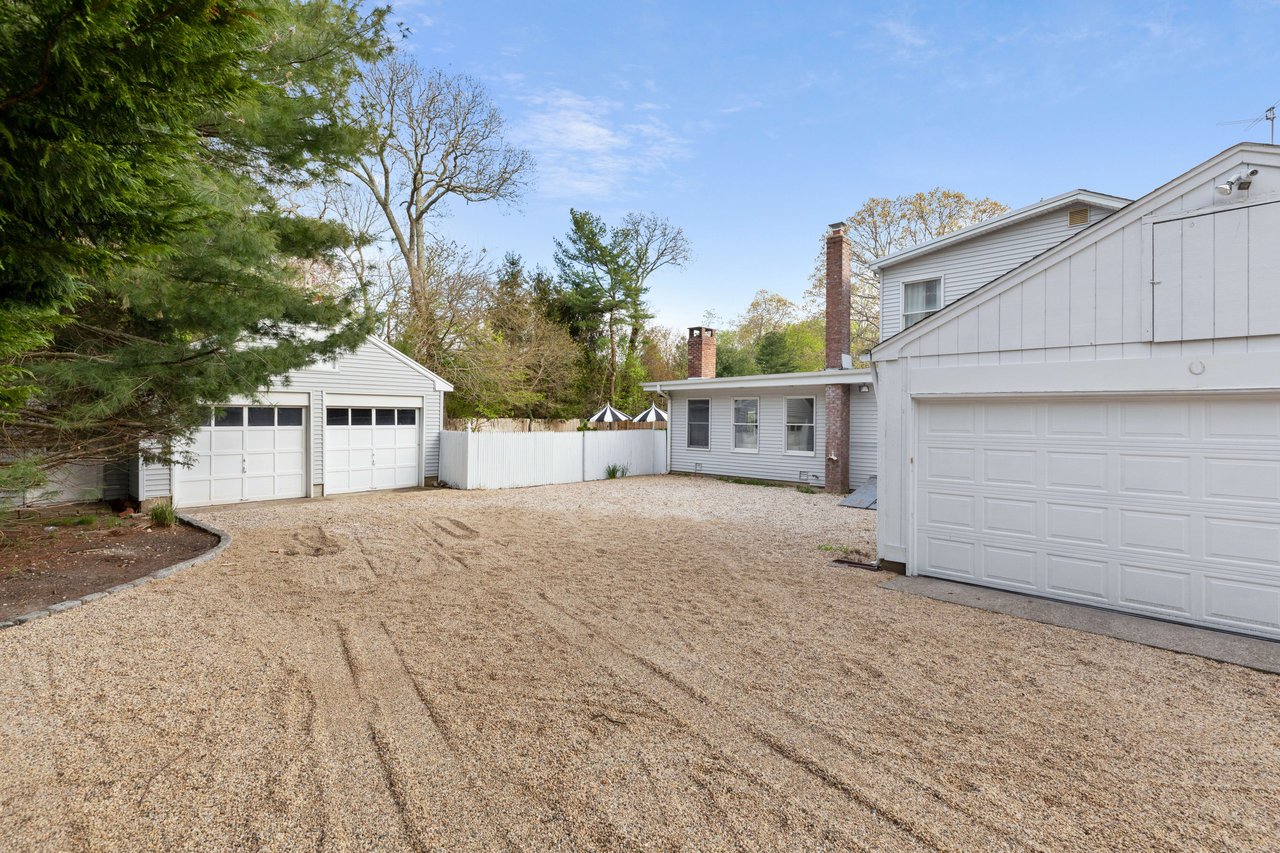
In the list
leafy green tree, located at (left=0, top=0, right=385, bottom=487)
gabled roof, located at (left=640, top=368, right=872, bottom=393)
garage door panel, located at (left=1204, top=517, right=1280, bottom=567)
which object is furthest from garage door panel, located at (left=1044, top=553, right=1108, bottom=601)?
gabled roof, located at (left=640, top=368, right=872, bottom=393)

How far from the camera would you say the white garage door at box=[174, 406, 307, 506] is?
38.6ft

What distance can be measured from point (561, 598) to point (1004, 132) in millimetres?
17479

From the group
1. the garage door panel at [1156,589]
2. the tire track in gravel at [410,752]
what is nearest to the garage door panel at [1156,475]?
the garage door panel at [1156,589]

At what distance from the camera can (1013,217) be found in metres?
11.5

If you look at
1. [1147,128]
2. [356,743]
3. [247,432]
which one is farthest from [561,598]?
[1147,128]

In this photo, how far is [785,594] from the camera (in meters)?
6.21

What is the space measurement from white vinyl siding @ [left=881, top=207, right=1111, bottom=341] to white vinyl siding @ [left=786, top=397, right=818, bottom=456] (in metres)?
2.70

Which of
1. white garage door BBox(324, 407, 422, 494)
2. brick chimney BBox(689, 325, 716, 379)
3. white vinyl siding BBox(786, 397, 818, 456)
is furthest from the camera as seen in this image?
brick chimney BBox(689, 325, 716, 379)

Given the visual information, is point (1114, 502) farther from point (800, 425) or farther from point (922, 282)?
point (800, 425)

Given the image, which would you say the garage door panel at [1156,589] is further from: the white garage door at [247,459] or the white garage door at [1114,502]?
the white garage door at [247,459]

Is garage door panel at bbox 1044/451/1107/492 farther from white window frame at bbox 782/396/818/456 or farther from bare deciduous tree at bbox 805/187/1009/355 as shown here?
bare deciduous tree at bbox 805/187/1009/355

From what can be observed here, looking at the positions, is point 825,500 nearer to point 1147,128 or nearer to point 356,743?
point 1147,128

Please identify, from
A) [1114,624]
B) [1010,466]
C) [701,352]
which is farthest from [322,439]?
[1114,624]

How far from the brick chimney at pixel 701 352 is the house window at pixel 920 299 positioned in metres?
6.48
